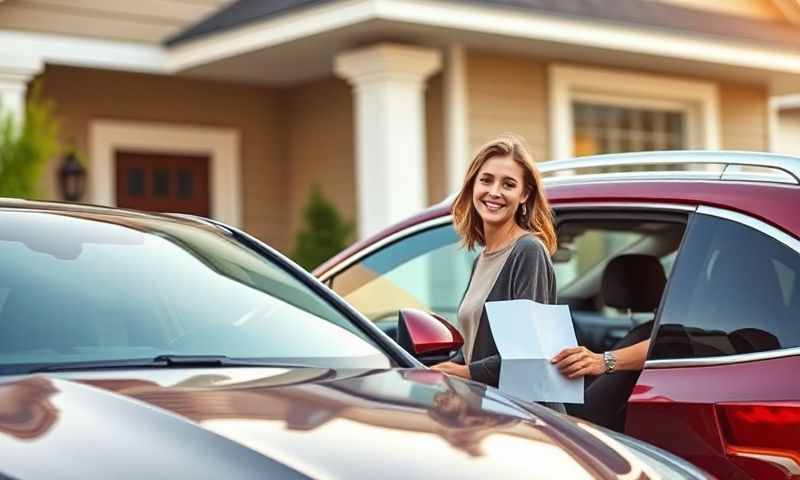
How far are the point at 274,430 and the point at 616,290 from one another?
2.64 meters

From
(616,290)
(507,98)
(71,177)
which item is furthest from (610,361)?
(507,98)

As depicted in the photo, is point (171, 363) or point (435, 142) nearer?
point (171, 363)

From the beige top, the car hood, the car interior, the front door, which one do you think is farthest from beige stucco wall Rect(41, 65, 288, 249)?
the car hood

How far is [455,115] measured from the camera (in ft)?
44.1

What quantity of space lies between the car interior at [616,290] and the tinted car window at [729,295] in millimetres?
196

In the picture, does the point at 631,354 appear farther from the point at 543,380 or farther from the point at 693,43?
the point at 693,43

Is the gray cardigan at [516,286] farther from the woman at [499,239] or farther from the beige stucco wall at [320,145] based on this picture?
the beige stucco wall at [320,145]

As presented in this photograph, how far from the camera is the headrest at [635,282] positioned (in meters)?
5.19

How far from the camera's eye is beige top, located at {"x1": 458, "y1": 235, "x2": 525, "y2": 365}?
14.5ft

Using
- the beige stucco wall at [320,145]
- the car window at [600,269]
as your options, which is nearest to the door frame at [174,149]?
the beige stucco wall at [320,145]

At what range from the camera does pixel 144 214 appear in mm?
4285

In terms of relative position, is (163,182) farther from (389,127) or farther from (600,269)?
(600,269)

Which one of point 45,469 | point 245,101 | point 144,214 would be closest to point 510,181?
point 144,214

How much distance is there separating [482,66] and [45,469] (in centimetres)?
1157
